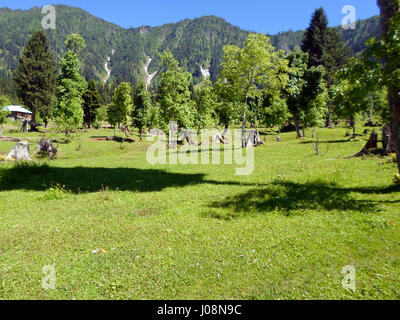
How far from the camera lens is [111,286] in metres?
5.77

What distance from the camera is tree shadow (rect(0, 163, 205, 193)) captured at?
15.3 metres

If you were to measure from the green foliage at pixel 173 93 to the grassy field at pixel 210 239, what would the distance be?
26.9 meters

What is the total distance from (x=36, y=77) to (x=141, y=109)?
36212mm

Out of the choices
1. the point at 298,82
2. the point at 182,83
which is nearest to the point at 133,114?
the point at 182,83

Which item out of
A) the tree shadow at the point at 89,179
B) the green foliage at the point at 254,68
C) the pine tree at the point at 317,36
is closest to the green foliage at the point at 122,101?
the green foliage at the point at 254,68

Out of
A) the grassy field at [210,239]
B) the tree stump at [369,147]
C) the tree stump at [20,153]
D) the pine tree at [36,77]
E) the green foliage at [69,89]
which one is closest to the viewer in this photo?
the grassy field at [210,239]

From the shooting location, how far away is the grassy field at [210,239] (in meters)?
5.61

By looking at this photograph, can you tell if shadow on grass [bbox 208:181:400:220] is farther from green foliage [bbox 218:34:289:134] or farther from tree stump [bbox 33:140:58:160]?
tree stump [bbox 33:140:58:160]

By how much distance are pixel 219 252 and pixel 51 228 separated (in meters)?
6.63

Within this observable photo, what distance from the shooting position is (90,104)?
78.6m

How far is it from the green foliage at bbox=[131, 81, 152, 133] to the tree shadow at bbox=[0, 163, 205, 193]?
41.8m

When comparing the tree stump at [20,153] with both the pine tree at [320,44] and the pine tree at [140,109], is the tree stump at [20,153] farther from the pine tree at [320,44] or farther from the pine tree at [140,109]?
the pine tree at [320,44]

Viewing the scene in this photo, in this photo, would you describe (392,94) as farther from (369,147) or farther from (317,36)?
(317,36)
